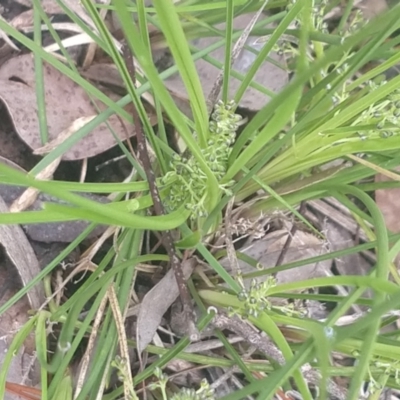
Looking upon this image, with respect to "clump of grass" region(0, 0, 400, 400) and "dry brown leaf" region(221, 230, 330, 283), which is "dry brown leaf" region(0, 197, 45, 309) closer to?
"clump of grass" region(0, 0, 400, 400)

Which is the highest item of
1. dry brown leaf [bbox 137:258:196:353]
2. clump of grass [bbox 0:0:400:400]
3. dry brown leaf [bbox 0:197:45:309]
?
clump of grass [bbox 0:0:400:400]

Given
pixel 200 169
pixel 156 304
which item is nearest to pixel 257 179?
pixel 200 169

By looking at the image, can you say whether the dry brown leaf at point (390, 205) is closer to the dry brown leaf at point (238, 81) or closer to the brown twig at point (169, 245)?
the dry brown leaf at point (238, 81)

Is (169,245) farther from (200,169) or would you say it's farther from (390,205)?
(390,205)

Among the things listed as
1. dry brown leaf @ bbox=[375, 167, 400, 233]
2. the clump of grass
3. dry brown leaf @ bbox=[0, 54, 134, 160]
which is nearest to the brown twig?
the clump of grass

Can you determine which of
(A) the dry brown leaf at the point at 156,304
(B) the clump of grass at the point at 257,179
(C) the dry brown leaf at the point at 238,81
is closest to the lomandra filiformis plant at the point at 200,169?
(B) the clump of grass at the point at 257,179

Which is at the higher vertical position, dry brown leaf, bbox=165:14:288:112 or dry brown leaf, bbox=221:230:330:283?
dry brown leaf, bbox=165:14:288:112
